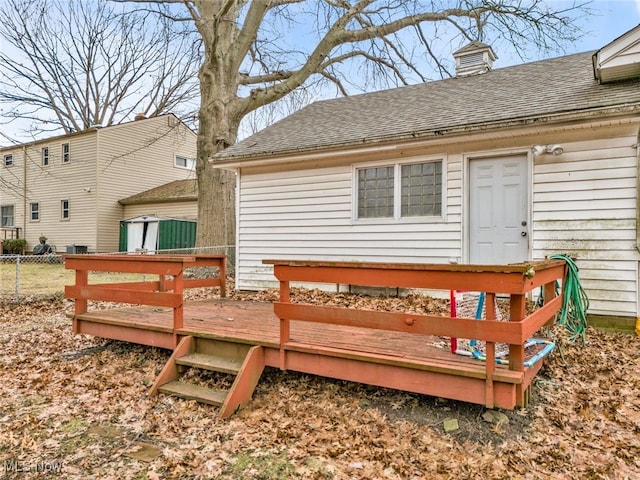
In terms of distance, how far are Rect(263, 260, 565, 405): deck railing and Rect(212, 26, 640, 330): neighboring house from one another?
2.58 m

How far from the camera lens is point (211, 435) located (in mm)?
3100

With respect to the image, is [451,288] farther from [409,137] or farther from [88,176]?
[88,176]

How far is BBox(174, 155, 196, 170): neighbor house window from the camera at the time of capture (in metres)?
21.1

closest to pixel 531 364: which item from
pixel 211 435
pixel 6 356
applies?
pixel 211 435

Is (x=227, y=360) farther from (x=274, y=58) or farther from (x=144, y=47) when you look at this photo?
(x=144, y=47)

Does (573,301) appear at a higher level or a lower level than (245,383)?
higher

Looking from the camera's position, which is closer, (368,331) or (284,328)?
(284,328)

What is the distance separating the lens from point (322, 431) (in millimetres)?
3084

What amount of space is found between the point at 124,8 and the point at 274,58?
A: 4484mm

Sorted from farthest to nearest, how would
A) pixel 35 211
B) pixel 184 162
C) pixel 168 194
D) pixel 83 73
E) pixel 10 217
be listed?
pixel 83 73, pixel 184 162, pixel 10 217, pixel 35 211, pixel 168 194

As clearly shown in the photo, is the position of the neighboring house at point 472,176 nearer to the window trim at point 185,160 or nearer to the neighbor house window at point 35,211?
the window trim at point 185,160

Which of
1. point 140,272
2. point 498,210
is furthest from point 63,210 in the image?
point 498,210

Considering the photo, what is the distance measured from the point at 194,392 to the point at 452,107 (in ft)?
19.5

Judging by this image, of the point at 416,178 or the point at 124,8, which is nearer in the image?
the point at 416,178
